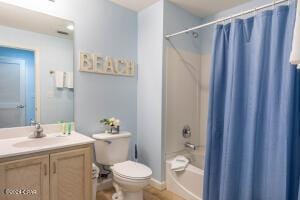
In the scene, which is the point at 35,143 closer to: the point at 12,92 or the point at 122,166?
the point at 12,92

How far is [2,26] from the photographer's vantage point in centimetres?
179

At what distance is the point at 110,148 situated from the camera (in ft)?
7.27

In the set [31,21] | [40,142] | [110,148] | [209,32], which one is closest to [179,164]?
[110,148]

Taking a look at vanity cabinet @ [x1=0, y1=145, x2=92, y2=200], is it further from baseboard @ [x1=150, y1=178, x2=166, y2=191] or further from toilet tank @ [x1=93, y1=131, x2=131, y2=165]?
baseboard @ [x1=150, y1=178, x2=166, y2=191]

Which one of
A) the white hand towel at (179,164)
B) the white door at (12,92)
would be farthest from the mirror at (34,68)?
the white hand towel at (179,164)

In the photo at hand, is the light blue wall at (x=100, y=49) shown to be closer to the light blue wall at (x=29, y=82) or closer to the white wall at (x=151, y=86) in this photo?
the white wall at (x=151, y=86)

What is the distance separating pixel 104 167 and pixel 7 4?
6.60 feet

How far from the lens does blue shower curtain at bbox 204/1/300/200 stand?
4.33ft

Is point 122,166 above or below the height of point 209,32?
below

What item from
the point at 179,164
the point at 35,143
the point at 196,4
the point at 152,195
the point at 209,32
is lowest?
the point at 152,195

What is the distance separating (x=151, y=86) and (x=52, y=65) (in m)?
1.20

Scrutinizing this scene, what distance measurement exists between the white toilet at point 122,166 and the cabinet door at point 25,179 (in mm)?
683

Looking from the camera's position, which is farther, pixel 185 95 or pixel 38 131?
pixel 185 95

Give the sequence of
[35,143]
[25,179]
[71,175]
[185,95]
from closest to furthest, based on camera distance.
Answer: [25,179], [71,175], [35,143], [185,95]
